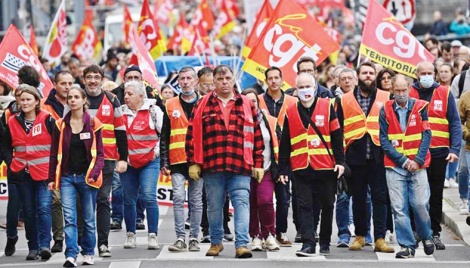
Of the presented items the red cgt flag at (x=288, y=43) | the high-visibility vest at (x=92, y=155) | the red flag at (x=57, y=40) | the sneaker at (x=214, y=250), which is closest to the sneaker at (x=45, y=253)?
the high-visibility vest at (x=92, y=155)

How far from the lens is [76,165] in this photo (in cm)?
1427

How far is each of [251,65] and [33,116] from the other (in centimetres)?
402

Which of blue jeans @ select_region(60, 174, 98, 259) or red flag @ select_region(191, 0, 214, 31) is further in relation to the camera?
red flag @ select_region(191, 0, 214, 31)

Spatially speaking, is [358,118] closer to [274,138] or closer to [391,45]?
[274,138]

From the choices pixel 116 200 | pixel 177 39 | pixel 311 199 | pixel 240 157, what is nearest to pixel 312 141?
pixel 311 199

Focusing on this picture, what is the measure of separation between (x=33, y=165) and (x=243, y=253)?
2.18 metres

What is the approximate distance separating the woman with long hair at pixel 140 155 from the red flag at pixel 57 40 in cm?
902

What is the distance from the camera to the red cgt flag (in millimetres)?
18391

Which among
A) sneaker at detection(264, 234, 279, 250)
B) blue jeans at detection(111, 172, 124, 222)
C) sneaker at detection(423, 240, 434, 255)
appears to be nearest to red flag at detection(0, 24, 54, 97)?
blue jeans at detection(111, 172, 124, 222)

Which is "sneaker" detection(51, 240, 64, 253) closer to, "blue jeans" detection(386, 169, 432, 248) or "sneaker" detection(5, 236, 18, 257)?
"sneaker" detection(5, 236, 18, 257)

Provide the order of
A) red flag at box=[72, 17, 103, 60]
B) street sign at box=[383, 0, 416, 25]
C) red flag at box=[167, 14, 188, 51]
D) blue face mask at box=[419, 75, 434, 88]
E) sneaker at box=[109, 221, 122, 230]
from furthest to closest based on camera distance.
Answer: red flag at box=[167, 14, 188, 51] < red flag at box=[72, 17, 103, 60] < street sign at box=[383, 0, 416, 25] < sneaker at box=[109, 221, 122, 230] < blue face mask at box=[419, 75, 434, 88]

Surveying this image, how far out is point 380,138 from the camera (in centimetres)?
1481

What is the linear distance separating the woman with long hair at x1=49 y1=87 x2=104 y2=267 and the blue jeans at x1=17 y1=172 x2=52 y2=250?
65 centimetres

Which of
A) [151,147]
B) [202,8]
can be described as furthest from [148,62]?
[202,8]
